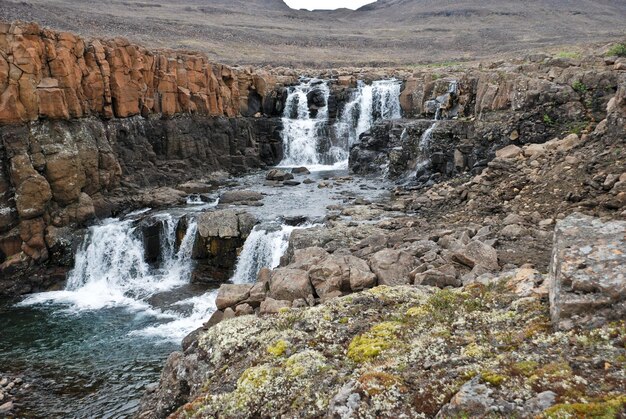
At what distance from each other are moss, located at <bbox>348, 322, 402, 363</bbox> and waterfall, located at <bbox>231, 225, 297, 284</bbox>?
43.7 feet

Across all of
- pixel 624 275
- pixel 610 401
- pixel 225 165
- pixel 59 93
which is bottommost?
pixel 225 165

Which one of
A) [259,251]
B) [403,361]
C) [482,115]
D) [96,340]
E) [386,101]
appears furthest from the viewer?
[386,101]

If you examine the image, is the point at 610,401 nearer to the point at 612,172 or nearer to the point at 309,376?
the point at 309,376

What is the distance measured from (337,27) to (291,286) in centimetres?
10868

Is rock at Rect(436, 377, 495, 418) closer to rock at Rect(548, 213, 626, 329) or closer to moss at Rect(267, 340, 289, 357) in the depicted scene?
rock at Rect(548, 213, 626, 329)

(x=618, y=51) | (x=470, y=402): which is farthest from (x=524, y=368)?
(x=618, y=51)

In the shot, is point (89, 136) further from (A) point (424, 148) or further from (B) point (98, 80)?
(A) point (424, 148)

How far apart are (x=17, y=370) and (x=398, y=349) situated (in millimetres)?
13663

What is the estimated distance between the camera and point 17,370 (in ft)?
47.8

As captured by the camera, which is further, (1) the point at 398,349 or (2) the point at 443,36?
(2) the point at 443,36

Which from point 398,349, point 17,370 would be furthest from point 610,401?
point 17,370

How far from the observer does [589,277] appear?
541 centimetres

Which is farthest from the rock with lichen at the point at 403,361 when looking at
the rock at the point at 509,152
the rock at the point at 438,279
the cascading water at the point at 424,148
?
the cascading water at the point at 424,148

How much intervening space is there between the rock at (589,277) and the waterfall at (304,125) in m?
32.5
